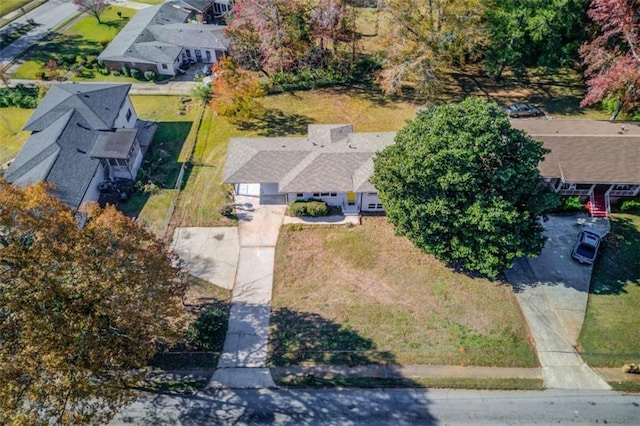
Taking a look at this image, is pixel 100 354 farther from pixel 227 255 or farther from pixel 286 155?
pixel 286 155

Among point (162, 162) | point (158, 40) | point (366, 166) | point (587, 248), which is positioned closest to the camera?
point (587, 248)

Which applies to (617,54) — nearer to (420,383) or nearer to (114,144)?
(420,383)

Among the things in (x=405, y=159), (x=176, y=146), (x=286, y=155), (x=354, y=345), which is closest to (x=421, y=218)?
(x=405, y=159)

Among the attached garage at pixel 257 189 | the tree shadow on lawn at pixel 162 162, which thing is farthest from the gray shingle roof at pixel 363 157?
the tree shadow on lawn at pixel 162 162

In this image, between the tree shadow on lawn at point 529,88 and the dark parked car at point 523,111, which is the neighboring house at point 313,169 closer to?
the dark parked car at point 523,111

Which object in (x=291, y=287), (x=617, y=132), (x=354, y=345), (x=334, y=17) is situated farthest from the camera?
(x=334, y=17)

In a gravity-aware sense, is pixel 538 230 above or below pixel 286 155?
below

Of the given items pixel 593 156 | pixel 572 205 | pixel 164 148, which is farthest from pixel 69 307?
pixel 593 156
